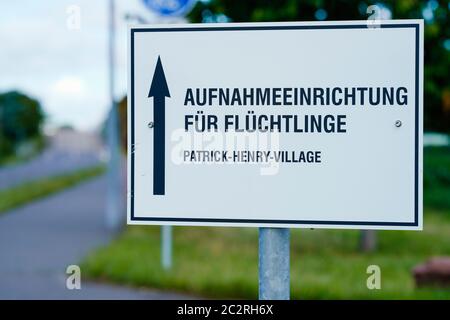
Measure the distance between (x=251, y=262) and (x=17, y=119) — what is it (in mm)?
68824

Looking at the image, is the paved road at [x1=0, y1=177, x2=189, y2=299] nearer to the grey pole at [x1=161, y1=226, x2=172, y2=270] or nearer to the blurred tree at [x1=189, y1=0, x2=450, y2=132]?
the grey pole at [x1=161, y1=226, x2=172, y2=270]

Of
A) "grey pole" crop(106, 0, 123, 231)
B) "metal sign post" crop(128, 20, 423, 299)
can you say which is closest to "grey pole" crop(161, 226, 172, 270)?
"grey pole" crop(106, 0, 123, 231)

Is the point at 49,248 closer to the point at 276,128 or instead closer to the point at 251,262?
the point at 251,262

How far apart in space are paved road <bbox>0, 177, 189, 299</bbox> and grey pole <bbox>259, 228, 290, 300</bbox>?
199 inches

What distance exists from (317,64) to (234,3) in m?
7.91

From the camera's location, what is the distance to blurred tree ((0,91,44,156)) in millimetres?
71381

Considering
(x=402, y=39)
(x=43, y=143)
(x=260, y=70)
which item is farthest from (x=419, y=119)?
(x=43, y=143)

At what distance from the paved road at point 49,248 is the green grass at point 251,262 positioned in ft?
1.10

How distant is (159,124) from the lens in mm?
2014

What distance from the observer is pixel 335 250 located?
441 inches

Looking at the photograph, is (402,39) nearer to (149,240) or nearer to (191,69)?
(191,69)

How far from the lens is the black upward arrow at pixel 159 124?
201 centimetres

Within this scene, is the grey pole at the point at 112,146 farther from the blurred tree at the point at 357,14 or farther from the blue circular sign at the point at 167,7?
the blue circular sign at the point at 167,7

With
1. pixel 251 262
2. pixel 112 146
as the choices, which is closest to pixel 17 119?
pixel 112 146
